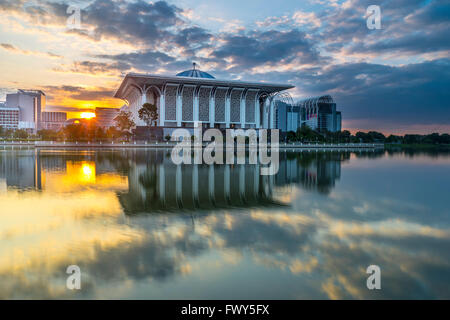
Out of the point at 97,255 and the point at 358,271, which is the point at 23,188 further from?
the point at 358,271

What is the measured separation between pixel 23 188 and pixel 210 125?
6539 centimetres

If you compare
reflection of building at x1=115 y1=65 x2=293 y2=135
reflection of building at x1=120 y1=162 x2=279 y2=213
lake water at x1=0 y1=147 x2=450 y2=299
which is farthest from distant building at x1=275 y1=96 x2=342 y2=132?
lake water at x1=0 y1=147 x2=450 y2=299

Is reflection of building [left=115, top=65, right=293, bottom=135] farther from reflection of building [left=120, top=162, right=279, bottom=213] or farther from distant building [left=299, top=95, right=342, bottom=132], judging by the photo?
distant building [left=299, top=95, right=342, bottom=132]

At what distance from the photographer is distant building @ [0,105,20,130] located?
519 ft

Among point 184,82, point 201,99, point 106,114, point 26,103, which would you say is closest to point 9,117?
point 26,103

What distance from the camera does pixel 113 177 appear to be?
50.8ft

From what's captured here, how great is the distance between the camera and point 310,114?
136 metres

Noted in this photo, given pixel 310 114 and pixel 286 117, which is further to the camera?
pixel 310 114

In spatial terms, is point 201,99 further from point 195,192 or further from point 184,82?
point 195,192

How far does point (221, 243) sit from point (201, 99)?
72.1m

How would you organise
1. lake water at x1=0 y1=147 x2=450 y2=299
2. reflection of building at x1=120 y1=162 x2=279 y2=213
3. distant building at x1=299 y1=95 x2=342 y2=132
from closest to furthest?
lake water at x1=0 y1=147 x2=450 y2=299 → reflection of building at x1=120 y1=162 x2=279 y2=213 → distant building at x1=299 y1=95 x2=342 y2=132

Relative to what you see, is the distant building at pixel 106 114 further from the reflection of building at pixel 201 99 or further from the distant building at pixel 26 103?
the reflection of building at pixel 201 99

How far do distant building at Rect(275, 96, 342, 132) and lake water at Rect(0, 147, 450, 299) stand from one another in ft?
400
